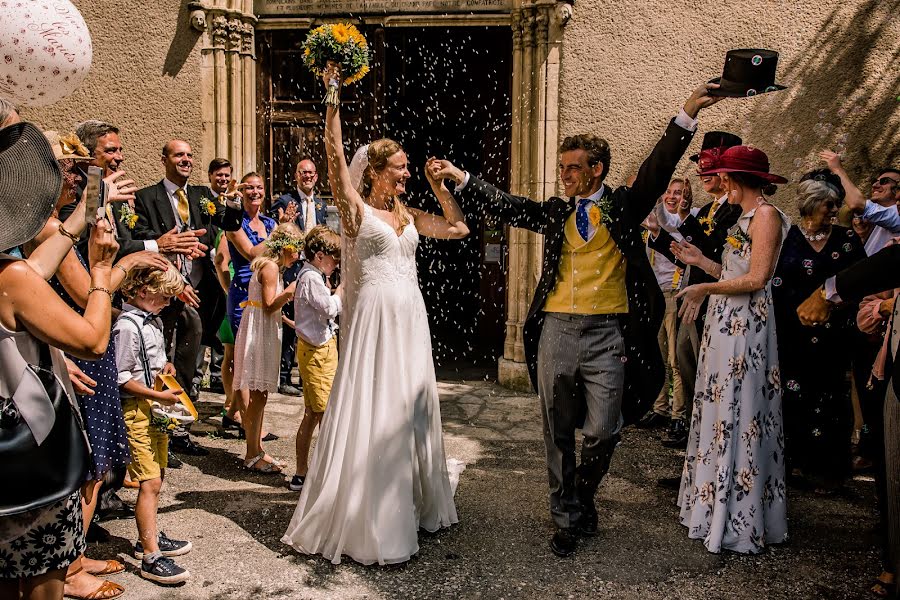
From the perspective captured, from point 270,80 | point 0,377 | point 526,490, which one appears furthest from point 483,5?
point 0,377

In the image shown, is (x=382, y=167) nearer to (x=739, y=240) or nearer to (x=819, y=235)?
(x=739, y=240)

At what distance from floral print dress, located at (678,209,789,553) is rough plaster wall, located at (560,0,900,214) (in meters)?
3.69

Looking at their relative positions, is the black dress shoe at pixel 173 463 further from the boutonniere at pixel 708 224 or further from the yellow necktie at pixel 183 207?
the boutonniere at pixel 708 224

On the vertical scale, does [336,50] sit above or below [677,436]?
above

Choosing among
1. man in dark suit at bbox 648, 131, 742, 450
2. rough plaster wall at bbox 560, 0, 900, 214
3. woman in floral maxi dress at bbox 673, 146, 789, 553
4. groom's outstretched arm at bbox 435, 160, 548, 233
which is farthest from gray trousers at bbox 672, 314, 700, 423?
rough plaster wall at bbox 560, 0, 900, 214

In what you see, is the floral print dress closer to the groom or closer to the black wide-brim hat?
the groom

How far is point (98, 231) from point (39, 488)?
0.86 meters

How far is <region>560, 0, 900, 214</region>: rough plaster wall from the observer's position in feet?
24.3

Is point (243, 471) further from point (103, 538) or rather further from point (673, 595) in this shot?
point (673, 595)

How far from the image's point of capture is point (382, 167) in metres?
4.02

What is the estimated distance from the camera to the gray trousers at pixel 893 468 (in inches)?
127

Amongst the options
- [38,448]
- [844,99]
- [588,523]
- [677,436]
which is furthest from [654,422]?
[38,448]

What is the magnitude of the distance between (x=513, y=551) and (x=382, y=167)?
213cm

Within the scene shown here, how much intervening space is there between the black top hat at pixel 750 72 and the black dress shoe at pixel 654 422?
143 inches
